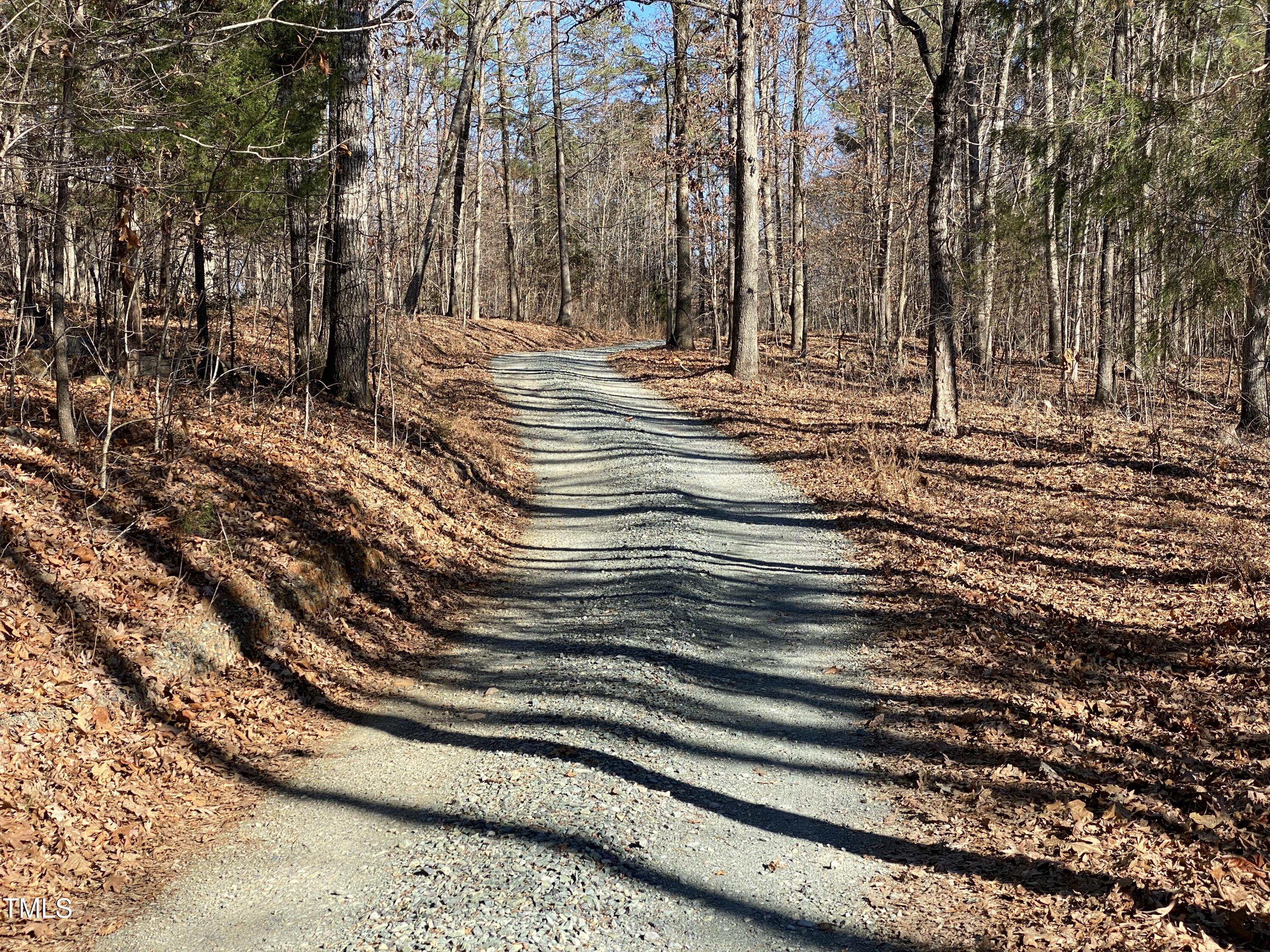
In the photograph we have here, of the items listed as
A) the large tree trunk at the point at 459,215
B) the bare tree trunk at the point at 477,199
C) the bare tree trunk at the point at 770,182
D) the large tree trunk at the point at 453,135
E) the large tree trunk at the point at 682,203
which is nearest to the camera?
the large tree trunk at the point at 453,135

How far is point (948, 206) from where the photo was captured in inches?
563

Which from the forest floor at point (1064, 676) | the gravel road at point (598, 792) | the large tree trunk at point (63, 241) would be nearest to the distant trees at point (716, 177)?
the large tree trunk at point (63, 241)

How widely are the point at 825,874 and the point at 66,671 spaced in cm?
446

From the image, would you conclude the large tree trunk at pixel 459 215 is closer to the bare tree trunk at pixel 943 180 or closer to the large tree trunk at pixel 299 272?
the large tree trunk at pixel 299 272

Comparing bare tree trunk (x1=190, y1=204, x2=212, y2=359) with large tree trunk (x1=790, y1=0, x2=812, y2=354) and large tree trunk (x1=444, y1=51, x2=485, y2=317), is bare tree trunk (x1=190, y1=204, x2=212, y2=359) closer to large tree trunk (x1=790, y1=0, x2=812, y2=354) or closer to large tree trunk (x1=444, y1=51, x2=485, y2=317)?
large tree trunk (x1=444, y1=51, x2=485, y2=317)

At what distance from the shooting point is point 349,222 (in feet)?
37.6

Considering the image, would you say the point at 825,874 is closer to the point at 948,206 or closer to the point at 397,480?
the point at 397,480

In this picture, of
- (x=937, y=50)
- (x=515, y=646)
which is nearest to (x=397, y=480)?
(x=515, y=646)

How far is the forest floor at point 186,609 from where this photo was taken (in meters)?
4.58

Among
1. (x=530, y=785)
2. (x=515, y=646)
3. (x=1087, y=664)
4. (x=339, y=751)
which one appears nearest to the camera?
(x=530, y=785)

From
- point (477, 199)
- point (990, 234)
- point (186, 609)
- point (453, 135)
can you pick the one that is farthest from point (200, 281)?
point (477, 199)

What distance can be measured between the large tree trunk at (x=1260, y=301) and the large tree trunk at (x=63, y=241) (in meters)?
8.79

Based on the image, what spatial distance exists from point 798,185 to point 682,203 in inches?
181

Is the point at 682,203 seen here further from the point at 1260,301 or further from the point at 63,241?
the point at 63,241
